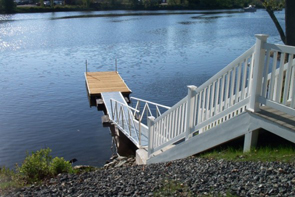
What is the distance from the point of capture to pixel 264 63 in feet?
18.6

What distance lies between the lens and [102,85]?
75.5ft

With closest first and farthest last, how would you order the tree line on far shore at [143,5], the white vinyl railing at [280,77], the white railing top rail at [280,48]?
the white railing top rail at [280,48], the white vinyl railing at [280,77], the tree line on far shore at [143,5]

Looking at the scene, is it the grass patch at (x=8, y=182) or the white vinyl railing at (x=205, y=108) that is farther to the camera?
the grass patch at (x=8, y=182)

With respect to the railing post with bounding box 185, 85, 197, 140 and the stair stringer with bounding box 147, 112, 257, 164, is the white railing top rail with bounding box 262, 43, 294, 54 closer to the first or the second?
the stair stringer with bounding box 147, 112, 257, 164

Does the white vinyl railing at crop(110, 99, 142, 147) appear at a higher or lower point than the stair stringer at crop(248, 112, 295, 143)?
lower

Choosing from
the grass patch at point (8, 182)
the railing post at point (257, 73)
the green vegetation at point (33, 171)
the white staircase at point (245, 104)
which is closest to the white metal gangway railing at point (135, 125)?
the green vegetation at point (33, 171)

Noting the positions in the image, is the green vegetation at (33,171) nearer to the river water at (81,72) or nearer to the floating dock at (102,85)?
the river water at (81,72)

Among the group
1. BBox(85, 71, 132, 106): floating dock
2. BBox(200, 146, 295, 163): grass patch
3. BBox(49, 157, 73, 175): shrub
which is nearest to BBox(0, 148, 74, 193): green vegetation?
BBox(49, 157, 73, 175): shrub

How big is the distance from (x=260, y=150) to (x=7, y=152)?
12.4 metres

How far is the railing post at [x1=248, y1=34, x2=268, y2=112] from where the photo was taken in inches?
214

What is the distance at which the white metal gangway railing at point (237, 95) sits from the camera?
17.6 feet

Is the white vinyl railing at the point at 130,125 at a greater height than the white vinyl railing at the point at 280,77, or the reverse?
the white vinyl railing at the point at 280,77

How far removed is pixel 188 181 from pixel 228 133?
1163 millimetres

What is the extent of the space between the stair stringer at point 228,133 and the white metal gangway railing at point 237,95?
7.3 inches
